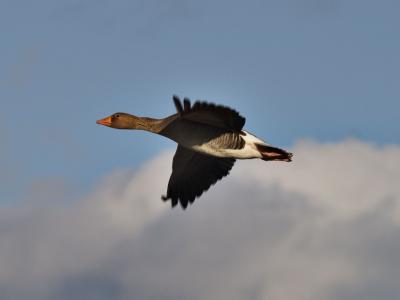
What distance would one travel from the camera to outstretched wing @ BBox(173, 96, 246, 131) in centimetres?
Answer: 2352

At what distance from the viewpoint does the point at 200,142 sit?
25.7 metres

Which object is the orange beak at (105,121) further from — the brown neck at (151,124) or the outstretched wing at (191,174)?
the outstretched wing at (191,174)

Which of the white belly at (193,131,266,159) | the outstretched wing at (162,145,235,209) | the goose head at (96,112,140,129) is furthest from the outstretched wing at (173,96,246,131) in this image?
the outstretched wing at (162,145,235,209)

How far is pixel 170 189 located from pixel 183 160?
90cm

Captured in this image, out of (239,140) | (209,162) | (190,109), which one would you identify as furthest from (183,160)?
(190,109)

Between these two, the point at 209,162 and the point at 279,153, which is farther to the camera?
the point at 209,162

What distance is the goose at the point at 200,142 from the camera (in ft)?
80.7

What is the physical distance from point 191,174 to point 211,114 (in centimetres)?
496

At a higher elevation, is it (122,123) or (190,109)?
(122,123)

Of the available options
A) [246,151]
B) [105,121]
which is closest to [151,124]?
[105,121]

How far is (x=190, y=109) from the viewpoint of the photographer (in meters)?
23.7

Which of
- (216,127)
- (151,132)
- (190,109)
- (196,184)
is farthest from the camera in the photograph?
(196,184)

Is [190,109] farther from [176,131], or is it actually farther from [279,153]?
[279,153]

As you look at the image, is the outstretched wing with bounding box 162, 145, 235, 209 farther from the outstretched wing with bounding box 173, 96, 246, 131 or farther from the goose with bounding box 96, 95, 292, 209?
the outstretched wing with bounding box 173, 96, 246, 131
